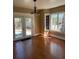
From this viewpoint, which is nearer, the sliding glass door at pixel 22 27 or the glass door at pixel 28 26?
the sliding glass door at pixel 22 27

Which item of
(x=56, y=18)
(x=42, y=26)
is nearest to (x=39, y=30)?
(x=42, y=26)

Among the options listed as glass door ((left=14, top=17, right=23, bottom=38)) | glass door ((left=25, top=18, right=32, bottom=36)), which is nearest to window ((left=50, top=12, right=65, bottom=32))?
glass door ((left=25, top=18, right=32, bottom=36))

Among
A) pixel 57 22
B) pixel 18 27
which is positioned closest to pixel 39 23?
pixel 57 22

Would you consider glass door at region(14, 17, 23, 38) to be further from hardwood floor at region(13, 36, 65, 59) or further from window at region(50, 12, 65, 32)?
window at region(50, 12, 65, 32)

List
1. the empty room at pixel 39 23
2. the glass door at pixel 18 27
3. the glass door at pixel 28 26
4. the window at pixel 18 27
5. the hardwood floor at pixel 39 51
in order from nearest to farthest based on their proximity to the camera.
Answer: the hardwood floor at pixel 39 51
the empty room at pixel 39 23
the glass door at pixel 18 27
the window at pixel 18 27
the glass door at pixel 28 26

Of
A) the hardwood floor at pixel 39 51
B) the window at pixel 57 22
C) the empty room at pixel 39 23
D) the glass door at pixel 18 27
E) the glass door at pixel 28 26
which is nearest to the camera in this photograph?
the hardwood floor at pixel 39 51

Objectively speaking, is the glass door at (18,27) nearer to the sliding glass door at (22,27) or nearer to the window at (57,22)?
the sliding glass door at (22,27)

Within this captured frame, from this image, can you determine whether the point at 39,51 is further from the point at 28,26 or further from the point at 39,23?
the point at 39,23

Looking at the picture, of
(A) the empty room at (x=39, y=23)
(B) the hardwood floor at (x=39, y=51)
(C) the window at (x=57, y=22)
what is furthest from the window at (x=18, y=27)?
(C) the window at (x=57, y=22)

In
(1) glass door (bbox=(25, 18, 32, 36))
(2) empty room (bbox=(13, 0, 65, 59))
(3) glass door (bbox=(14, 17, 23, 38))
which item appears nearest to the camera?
(2) empty room (bbox=(13, 0, 65, 59))

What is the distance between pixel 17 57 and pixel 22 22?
4.74 meters

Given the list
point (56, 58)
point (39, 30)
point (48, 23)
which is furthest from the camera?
point (39, 30)
